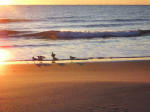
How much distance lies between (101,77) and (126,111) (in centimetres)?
242

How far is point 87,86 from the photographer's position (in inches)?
217

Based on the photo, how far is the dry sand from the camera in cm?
439

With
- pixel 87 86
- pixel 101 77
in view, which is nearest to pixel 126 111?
pixel 87 86

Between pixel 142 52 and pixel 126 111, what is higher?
pixel 142 52

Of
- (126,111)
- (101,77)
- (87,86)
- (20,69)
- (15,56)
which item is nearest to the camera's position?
(126,111)

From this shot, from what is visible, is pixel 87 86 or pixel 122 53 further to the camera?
pixel 122 53

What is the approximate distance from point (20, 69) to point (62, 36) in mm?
12324

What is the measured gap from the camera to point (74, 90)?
526 cm

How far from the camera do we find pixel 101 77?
6637 mm

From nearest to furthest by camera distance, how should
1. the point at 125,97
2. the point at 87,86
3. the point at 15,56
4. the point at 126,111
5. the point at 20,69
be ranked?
the point at 126,111
the point at 125,97
the point at 87,86
the point at 20,69
the point at 15,56

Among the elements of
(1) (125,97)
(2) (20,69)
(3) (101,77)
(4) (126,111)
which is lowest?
(4) (126,111)

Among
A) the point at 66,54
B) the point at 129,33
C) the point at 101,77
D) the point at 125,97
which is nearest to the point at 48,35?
the point at 129,33

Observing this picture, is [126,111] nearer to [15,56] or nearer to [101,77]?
[101,77]

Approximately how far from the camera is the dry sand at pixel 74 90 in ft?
14.4
